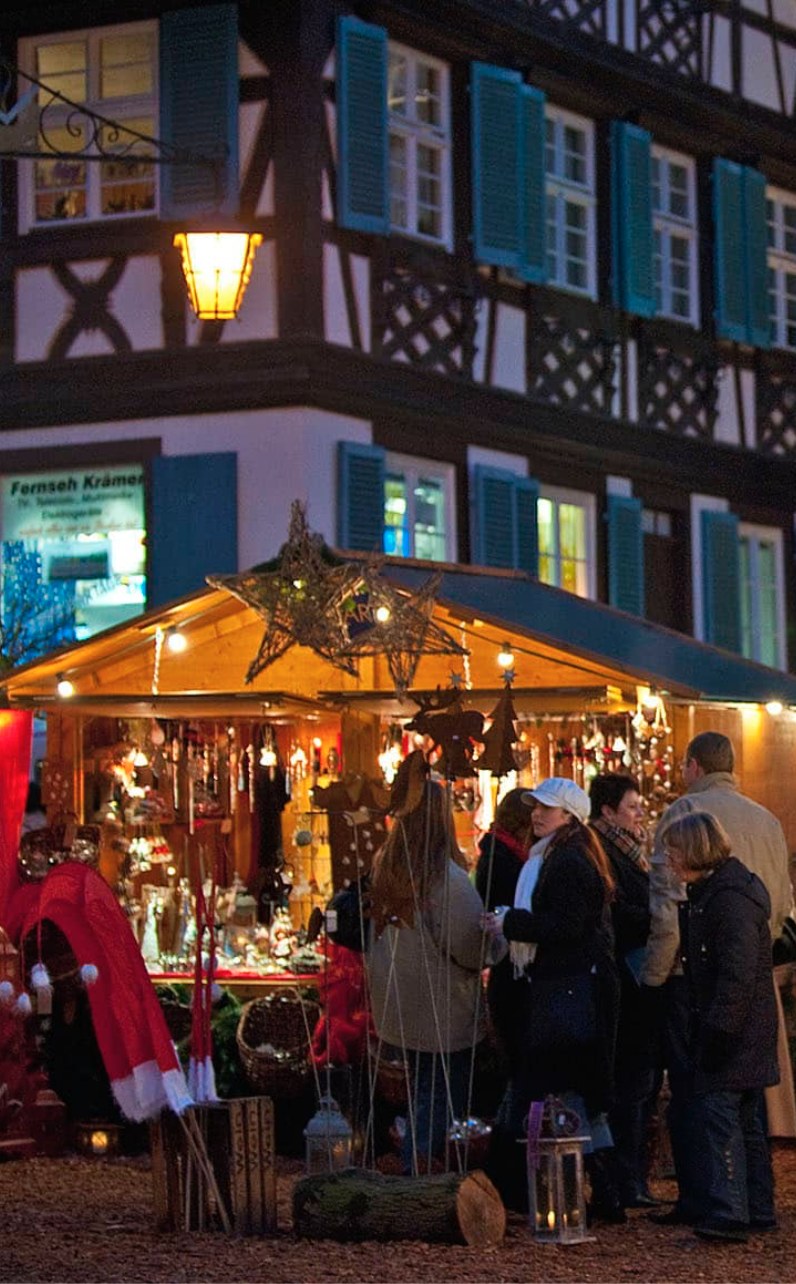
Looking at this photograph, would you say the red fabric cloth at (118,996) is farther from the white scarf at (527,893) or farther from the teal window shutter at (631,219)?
the teal window shutter at (631,219)

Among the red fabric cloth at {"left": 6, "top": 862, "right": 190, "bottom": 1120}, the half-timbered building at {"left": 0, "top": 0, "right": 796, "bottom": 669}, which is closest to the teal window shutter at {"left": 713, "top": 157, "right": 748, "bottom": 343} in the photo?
the half-timbered building at {"left": 0, "top": 0, "right": 796, "bottom": 669}

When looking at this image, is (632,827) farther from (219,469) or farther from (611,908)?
(219,469)

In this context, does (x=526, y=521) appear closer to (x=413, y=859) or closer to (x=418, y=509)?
(x=418, y=509)

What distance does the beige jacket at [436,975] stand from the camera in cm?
844

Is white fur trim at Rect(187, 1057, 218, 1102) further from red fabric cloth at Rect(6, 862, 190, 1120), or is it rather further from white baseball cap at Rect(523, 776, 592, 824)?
white baseball cap at Rect(523, 776, 592, 824)

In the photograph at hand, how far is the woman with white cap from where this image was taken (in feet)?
26.6

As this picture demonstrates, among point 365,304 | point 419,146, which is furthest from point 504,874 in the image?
point 419,146

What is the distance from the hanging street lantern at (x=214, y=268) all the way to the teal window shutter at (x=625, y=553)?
4.35 meters

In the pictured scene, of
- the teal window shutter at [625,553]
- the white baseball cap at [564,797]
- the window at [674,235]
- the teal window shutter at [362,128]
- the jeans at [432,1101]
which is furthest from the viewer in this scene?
the window at [674,235]

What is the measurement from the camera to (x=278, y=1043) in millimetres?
10148

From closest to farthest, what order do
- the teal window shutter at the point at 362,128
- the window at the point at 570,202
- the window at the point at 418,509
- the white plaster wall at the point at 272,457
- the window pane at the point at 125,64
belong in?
the white plaster wall at the point at 272,457
the teal window shutter at the point at 362,128
the window pane at the point at 125,64
the window at the point at 418,509
the window at the point at 570,202

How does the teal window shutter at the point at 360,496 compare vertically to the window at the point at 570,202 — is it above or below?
below

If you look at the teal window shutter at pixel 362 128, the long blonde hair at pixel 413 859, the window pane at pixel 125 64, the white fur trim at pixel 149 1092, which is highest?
the window pane at pixel 125 64

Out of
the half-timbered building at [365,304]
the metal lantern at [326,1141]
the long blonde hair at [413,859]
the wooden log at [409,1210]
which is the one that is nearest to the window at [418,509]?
the half-timbered building at [365,304]
